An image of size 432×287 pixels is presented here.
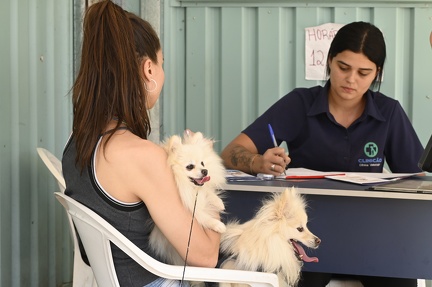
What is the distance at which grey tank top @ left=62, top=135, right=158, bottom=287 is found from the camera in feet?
6.00

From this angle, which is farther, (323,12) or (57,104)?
(323,12)

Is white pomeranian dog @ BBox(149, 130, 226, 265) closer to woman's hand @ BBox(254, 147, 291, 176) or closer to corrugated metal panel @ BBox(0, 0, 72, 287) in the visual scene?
woman's hand @ BBox(254, 147, 291, 176)

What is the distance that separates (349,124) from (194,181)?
5.12ft

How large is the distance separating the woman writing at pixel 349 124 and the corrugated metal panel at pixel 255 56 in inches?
48.4

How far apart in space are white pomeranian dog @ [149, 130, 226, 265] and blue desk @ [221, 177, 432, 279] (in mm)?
488

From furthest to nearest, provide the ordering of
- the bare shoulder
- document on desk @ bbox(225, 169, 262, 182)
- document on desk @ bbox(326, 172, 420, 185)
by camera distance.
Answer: document on desk @ bbox(225, 169, 262, 182)
document on desk @ bbox(326, 172, 420, 185)
the bare shoulder

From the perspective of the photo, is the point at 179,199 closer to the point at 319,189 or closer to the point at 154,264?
the point at 154,264

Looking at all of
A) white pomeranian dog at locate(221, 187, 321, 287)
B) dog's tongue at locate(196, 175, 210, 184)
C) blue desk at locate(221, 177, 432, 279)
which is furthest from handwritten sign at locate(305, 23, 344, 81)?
dog's tongue at locate(196, 175, 210, 184)

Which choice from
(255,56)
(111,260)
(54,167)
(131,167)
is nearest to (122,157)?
(131,167)

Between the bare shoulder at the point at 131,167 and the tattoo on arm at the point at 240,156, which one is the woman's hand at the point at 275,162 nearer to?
the tattoo on arm at the point at 240,156

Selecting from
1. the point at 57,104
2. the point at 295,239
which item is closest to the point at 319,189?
the point at 295,239

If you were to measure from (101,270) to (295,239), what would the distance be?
56cm

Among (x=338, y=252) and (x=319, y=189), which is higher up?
(x=319, y=189)

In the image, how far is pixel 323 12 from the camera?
4547 millimetres
